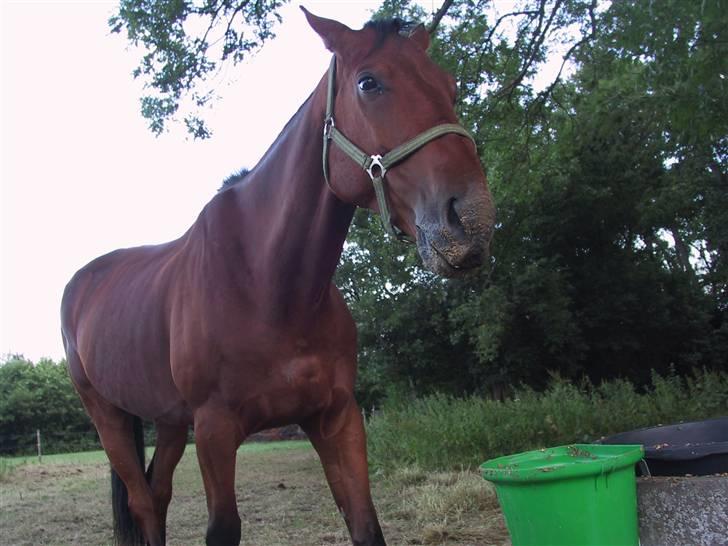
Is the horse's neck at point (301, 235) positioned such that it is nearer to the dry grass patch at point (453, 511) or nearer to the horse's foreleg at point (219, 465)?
the horse's foreleg at point (219, 465)

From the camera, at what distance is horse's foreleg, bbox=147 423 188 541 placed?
4047 millimetres

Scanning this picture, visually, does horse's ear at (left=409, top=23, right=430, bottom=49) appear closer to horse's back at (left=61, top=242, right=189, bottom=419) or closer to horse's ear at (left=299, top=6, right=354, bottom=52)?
horse's ear at (left=299, top=6, right=354, bottom=52)

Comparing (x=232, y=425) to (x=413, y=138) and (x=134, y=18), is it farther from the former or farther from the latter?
(x=134, y=18)

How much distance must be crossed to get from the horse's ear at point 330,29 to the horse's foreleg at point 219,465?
1.39 m

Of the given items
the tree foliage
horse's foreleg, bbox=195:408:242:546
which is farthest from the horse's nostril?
the tree foliage

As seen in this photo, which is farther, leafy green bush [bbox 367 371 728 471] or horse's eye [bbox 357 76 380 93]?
leafy green bush [bbox 367 371 728 471]

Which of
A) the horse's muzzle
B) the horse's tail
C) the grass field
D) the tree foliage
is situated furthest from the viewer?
the tree foliage

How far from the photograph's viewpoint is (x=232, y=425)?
8.40ft

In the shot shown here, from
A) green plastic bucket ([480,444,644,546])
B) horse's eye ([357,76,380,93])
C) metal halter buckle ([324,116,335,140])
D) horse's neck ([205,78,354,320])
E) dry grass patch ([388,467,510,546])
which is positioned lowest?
dry grass patch ([388,467,510,546])

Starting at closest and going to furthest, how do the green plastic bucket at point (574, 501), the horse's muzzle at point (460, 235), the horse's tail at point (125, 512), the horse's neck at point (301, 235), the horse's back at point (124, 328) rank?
the horse's muzzle at point (460, 235)
the green plastic bucket at point (574, 501)
the horse's neck at point (301, 235)
the horse's back at point (124, 328)
the horse's tail at point (125, 512)

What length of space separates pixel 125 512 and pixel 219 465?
7.38ft

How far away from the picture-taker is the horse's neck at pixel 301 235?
2594 mm

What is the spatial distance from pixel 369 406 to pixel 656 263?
42.6ft

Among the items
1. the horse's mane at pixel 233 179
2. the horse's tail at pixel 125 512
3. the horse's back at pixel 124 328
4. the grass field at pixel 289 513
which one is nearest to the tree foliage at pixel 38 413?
the grass field at pixel 289 513
